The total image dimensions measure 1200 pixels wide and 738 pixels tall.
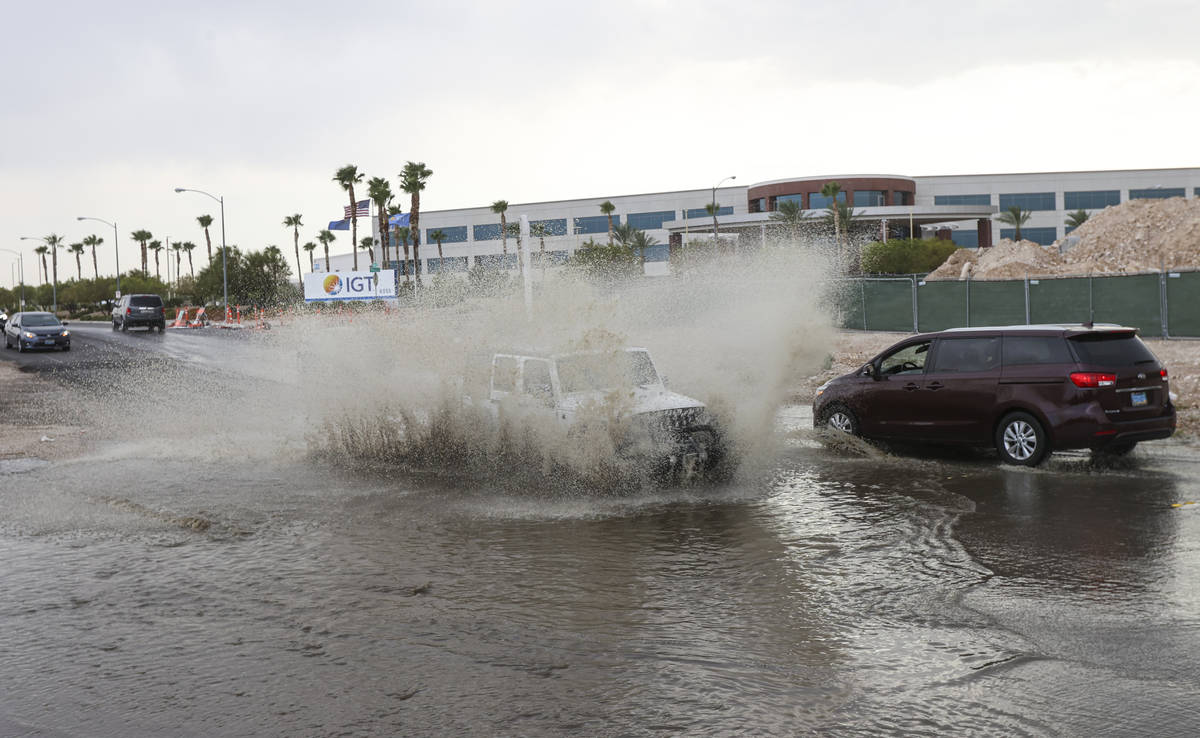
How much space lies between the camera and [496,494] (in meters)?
10.7

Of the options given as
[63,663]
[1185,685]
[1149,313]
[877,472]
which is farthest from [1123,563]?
[1149,313]

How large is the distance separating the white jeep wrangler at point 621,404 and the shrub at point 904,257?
71.4 metres

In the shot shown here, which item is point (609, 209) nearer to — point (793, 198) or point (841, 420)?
point (793, 198)

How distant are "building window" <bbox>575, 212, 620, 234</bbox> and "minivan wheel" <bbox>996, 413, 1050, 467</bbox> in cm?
9844

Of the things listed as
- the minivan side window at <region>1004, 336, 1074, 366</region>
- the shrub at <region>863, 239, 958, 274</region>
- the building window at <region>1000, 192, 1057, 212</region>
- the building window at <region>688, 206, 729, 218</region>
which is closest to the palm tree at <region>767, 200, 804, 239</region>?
the shrub at <region>863, 239, 958, 274</region>

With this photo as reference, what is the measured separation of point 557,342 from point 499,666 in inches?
258

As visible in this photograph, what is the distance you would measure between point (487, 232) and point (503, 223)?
7.97 meters

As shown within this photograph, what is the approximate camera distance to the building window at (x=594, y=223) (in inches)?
4313

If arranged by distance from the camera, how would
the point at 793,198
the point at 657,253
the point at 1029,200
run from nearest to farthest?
the point at 793,198, the point at 1029,200, the point at 657,253

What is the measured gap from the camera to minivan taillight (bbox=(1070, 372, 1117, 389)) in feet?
36.3

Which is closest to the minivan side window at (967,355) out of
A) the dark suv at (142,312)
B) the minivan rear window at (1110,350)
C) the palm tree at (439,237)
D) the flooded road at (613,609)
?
the minivan rear window at (1110,350)

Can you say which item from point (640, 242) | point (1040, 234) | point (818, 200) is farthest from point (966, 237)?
point (640, 242)

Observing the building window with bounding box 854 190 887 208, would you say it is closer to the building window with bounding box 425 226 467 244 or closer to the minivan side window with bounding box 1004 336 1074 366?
the building window with bounding box 425 226 467 244

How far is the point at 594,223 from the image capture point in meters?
110
